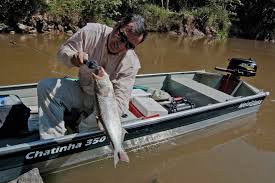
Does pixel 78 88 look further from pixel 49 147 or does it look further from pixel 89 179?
pixel 89 179

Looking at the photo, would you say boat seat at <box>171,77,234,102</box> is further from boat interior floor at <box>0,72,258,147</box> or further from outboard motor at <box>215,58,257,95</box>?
outboard motor at <box>215,58,257,95</box>

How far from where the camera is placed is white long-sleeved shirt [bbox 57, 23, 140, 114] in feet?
13.2

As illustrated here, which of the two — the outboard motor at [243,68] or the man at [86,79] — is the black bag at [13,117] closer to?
the man at [86,79]

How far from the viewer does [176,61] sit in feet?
42.6

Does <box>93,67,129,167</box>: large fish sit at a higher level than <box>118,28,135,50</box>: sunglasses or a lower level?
lower

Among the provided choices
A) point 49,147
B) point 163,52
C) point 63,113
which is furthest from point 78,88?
point 163,52

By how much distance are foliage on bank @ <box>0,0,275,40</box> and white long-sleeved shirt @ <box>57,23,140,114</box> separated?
11301mm

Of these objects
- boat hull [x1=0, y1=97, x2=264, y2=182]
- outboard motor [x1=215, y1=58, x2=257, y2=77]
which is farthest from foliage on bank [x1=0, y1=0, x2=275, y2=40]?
boat hull [x1=0, y1=97, x2=264, y2=182]

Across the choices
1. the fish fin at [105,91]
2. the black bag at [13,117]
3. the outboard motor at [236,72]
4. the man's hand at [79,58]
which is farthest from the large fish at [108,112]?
the outboard motor at [236,72]

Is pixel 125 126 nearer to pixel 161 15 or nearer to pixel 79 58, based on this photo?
pixel 79 58

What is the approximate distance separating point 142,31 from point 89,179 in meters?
2.18

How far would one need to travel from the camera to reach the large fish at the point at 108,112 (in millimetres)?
3389

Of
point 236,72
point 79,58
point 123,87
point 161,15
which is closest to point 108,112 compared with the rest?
point 79,58

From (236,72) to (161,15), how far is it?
13713mm
